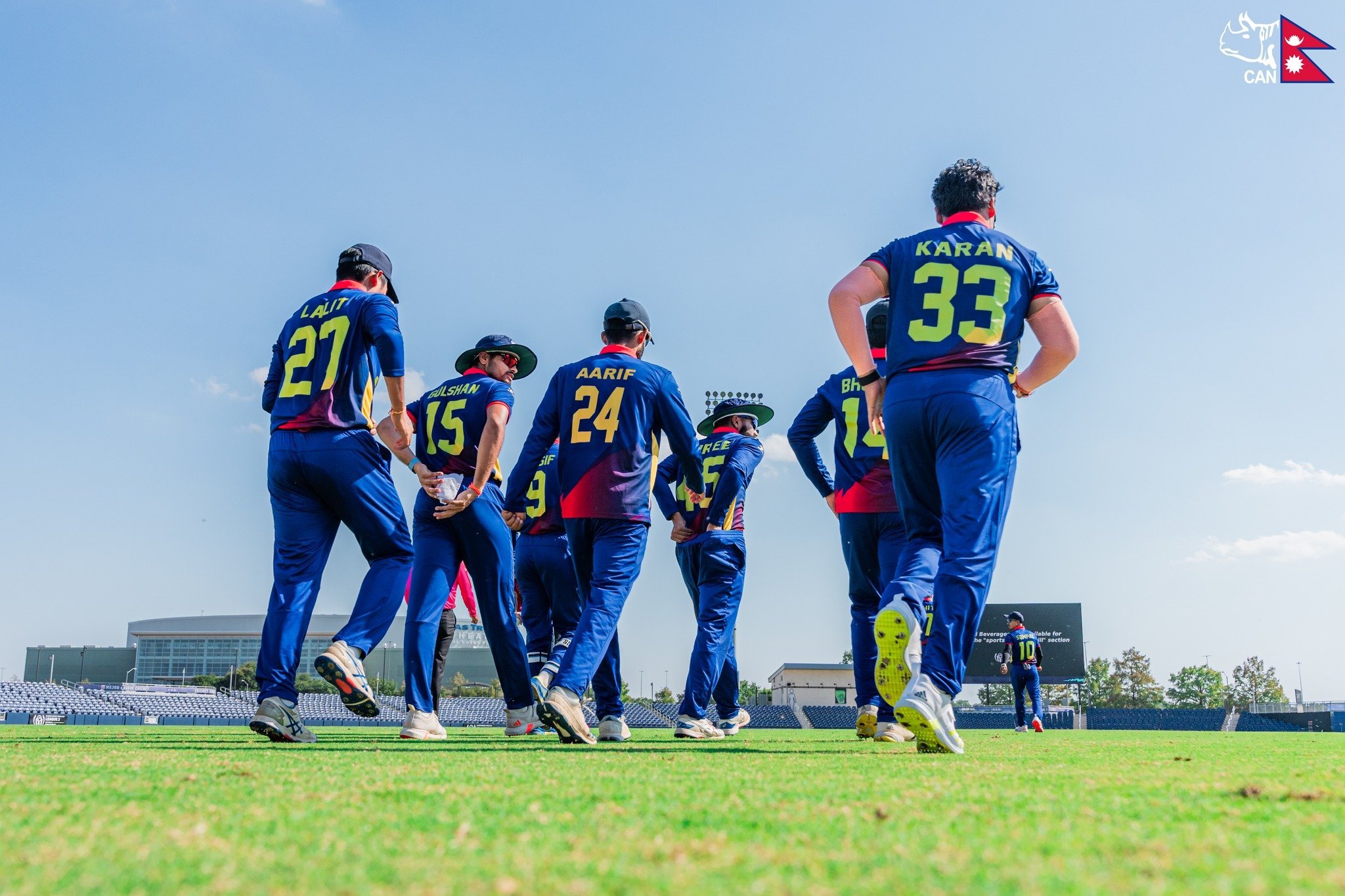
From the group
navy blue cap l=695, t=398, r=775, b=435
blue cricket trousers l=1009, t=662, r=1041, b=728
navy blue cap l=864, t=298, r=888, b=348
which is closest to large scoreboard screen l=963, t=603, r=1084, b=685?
blue cricket trousers l=1009, t=662, r=1041, b=728

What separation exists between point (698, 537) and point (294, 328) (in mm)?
3711

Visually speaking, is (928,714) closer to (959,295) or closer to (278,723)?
(959,295)

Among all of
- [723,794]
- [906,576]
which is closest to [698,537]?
[906,576]

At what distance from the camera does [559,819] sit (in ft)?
6.96

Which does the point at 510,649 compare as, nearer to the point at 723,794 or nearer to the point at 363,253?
the point at 363,253

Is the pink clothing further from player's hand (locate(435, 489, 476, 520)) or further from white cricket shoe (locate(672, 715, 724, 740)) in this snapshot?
white cricket shoe (locate(672, 715, 724, 740))

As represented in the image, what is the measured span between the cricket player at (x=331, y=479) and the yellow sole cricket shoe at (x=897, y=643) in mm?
2640

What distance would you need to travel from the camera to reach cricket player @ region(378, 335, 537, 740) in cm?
622

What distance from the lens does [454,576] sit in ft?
21.4

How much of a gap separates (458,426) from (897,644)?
3.48 meters

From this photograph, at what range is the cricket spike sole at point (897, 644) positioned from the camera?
460cm

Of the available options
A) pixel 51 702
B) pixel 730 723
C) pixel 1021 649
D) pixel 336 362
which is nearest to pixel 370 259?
pixel 336 362

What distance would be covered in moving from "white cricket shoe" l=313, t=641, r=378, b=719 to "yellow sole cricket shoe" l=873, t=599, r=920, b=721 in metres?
2.55

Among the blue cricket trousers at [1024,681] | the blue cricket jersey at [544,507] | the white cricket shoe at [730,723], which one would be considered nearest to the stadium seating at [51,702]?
the blue cricket trousers at [1024,681]
